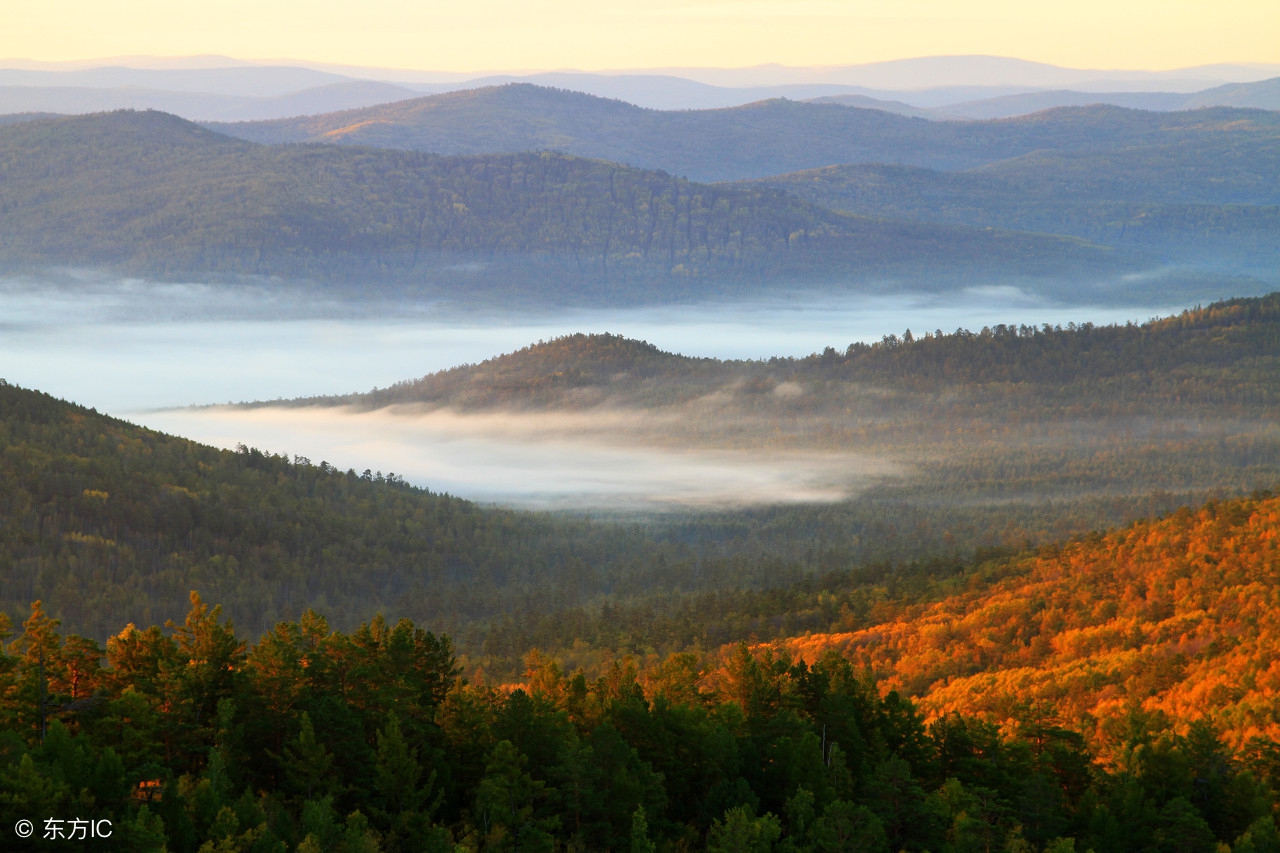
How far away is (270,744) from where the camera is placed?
7006 cm

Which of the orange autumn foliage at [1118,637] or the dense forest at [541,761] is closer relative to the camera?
the dense forest at [541,761]

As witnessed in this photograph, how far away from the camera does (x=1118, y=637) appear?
456 ft

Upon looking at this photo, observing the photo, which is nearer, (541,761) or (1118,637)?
(541,761)

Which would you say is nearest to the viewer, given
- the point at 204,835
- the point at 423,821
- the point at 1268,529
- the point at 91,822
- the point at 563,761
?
the point at 91,822

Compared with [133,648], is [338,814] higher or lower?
lower

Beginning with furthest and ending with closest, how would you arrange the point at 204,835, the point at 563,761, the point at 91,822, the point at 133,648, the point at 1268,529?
the point at 1268,529 → the point at 133,648 → the point at 563,761 → the point at 204,835 → the point at 91,822

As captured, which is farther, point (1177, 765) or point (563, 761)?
point (1177, 765)

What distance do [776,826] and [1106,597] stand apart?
112 metres

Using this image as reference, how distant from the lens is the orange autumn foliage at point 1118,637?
105 meters

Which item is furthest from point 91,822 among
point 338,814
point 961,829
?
point 961,829

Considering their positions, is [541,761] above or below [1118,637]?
above

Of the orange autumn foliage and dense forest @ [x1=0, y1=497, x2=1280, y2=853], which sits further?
the orange autumn foliage

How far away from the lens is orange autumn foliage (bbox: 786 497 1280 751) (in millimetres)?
105438

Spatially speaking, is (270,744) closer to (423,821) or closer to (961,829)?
(423,821)
